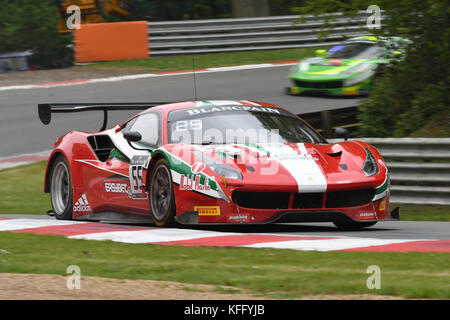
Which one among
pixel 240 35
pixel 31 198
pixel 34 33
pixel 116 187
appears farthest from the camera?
pixel 34 33

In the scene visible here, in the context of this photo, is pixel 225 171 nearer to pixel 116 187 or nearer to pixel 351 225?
pixel 351 225

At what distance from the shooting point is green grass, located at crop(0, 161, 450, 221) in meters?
9.17

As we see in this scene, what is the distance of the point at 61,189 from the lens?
9.57m

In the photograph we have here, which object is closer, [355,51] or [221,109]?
[221,109]

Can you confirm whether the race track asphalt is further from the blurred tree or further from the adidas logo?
the blurred tree

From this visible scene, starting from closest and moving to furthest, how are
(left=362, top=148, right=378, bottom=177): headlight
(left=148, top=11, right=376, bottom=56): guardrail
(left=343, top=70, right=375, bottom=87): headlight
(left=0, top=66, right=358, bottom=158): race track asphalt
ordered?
(left=362, top=148, right=378, bottom=177): headlight → (left=0, top=66, right=358, bottom=158): race track asphalt → (left=343, top=70, right=375, bottom=87): headlight → (left=148, top=11, right=376, bottom=56): guardrail

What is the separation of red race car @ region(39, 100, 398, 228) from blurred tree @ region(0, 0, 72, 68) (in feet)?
57.9

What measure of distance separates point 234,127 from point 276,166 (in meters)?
0.81

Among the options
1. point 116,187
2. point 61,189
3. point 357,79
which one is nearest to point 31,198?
→ point 61,189

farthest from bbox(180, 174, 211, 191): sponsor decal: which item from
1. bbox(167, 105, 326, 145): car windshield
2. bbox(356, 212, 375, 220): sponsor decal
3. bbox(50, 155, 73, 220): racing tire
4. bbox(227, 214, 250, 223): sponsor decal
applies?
bbox(50, 155, 73, 220): racing tire

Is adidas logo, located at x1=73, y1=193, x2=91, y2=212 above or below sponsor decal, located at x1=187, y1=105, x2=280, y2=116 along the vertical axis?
below
